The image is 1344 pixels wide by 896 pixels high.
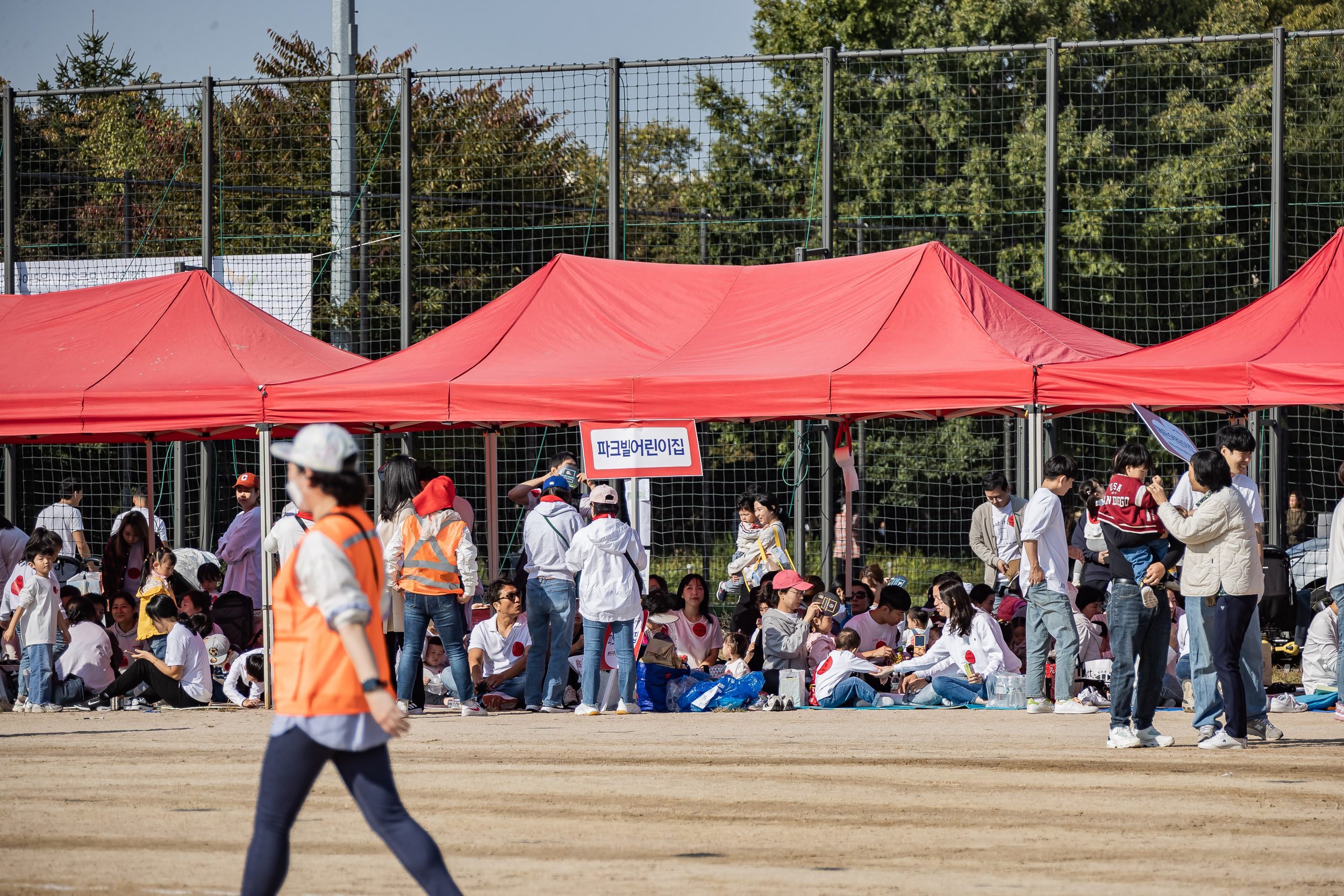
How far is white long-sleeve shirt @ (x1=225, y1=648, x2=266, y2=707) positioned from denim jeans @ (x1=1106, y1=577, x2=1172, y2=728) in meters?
6.49

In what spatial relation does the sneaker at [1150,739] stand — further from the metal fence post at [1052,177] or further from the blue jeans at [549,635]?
the metal fence post at [1052,177]

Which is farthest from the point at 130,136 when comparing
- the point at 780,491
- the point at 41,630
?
the point at 41,630

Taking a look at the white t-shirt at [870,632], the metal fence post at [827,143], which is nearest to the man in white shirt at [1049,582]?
the white t-shirt at [870,632]

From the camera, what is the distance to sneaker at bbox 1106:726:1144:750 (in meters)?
8.88

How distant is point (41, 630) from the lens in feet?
37.3

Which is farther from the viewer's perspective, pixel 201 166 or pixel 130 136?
pixel 130 136

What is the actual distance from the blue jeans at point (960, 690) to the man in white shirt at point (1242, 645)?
247cm

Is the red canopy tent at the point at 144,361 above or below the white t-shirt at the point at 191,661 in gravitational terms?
above

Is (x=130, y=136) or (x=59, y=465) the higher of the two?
(x=130, y=136)

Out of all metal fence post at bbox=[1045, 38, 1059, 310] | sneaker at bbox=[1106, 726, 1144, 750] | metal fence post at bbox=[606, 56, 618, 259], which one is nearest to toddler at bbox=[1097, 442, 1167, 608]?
sneaker at bbox=[1106, 726, 1144, 750]

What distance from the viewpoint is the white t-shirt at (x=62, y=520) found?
15516 millimetres

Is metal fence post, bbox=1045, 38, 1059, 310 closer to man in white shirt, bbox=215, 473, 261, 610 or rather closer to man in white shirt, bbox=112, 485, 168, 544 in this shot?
man in white shirt, bbox=215, 473, 261, 610

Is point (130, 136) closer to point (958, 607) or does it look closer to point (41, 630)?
point (41, 630)

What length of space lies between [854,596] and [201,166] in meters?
9.21
